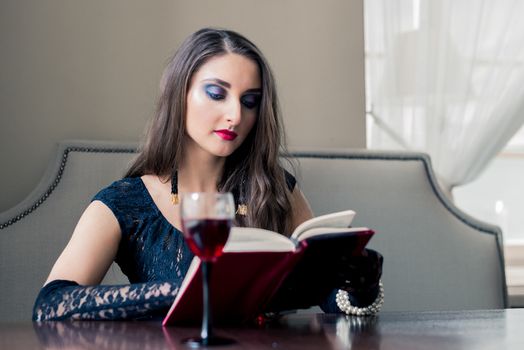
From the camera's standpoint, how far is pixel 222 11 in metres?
2.51

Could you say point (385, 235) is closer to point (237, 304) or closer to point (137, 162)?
point (137, 162)

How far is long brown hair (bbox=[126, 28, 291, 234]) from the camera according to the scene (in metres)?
1.89

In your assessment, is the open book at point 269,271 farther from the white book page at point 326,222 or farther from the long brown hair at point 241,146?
the long brown hair at point 241,146

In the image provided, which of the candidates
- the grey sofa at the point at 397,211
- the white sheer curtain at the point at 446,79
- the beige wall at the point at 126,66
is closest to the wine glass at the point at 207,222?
the grey sofa at the point at 397,211

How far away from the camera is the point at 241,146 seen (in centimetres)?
200

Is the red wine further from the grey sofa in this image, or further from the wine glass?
the grey sofa

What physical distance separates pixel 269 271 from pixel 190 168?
871mm

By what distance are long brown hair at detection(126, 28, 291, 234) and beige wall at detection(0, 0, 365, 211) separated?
41cm

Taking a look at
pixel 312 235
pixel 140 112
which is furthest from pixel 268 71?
pixel 312 235

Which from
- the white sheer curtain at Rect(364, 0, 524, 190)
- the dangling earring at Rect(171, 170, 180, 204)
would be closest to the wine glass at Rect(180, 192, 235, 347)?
the dangling earring at Rect(171, 170, 180, 204)

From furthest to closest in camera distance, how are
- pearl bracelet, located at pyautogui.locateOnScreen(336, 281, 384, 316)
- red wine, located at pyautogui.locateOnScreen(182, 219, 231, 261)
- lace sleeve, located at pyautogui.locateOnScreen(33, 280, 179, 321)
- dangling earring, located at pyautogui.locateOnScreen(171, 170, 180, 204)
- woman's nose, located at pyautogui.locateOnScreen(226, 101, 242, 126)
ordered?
dangling earring, located at pyautogui.locateOnScreen(171, 170, 180, 204), woman's nose, located at pyautogui.locateOnScreen(226, 101, 242, 126), pearl bracelet, located at pyautogui.locateOnScreen(336, 281, 384, 316), lace sleeve, located at pyautogui.locateOnScreen(33, 280, 179, 321), red wine, located at pyautogui.locateOnScreen(182, 219, 231, 261)

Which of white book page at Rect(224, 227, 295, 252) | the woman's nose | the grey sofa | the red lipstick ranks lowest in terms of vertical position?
the grey sofa

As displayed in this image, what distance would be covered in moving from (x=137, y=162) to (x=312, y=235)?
0.94 meters

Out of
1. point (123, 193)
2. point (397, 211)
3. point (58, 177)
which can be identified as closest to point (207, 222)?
point (123, 193)
